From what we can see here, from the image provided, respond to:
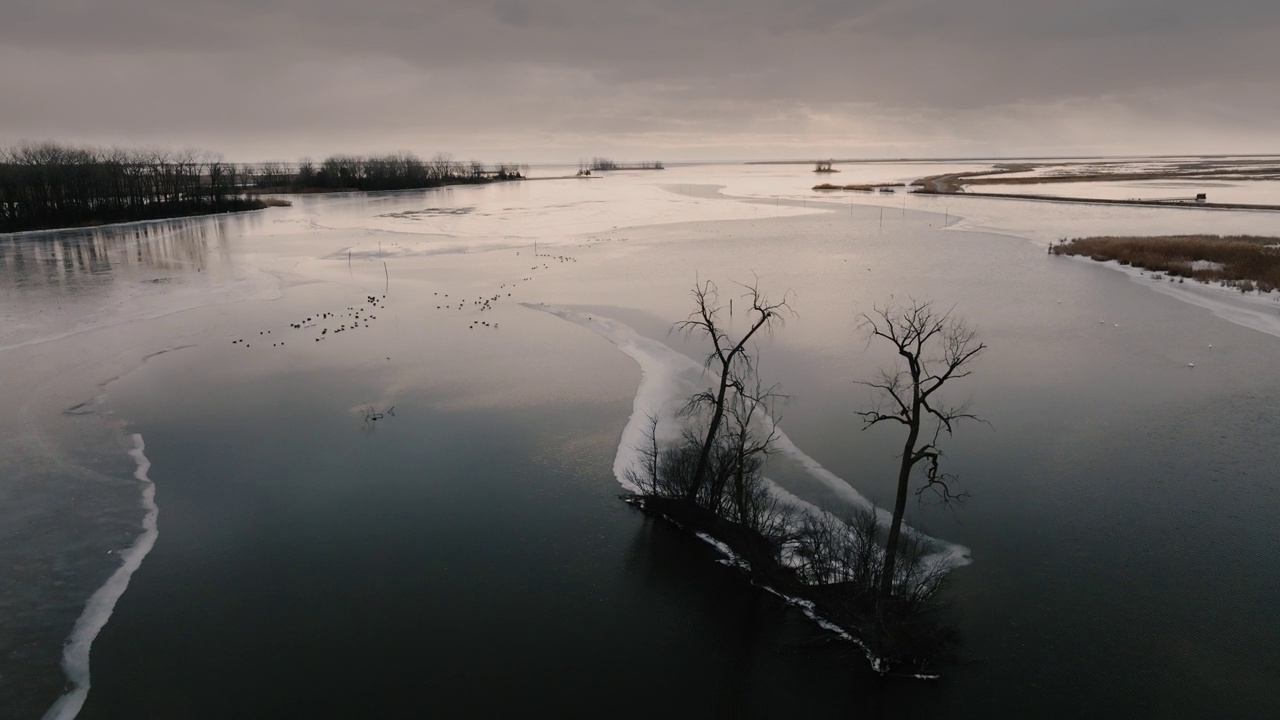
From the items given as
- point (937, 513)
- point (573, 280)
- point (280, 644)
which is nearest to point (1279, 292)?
point (937, 513)

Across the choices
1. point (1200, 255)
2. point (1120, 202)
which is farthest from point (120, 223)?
point (1120, 202)

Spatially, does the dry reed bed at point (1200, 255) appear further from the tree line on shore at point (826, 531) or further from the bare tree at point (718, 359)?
the tree line on shore at point (826, 531)

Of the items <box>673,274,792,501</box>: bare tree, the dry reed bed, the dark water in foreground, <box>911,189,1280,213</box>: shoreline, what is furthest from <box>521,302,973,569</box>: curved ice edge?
<box>911,189,1280,213</box>: shoreline

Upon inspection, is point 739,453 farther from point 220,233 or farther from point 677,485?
point 220,233

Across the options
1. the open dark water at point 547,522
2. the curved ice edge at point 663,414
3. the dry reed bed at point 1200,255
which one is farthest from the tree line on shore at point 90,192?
the dry reed bed at point 1200,255

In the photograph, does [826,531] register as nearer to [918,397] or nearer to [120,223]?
[918,397]
